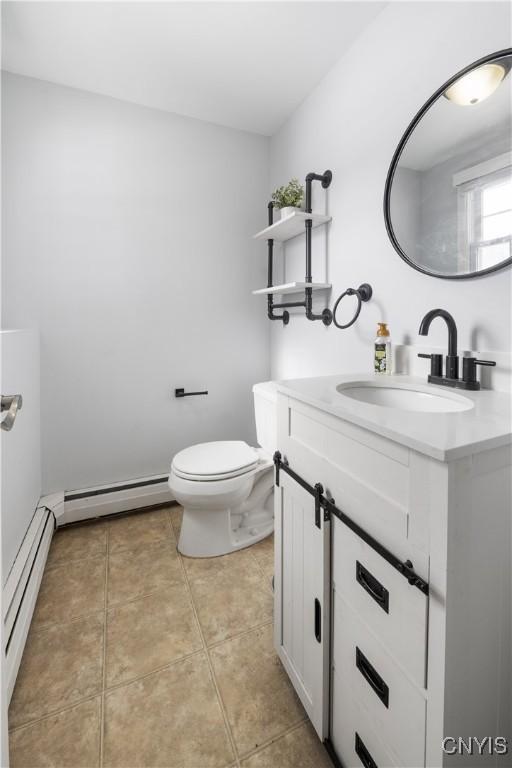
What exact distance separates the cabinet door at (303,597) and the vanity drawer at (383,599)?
63mm

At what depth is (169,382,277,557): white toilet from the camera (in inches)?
66.0

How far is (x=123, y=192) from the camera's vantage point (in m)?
2.06

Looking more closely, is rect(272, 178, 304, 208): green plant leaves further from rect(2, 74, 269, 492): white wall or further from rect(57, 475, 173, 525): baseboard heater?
rect(57, 475, 173, 525): baseboard heater

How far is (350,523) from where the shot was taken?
2.61ft

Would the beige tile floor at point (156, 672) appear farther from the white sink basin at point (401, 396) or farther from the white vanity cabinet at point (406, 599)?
the white sink basin at point (401, 396)

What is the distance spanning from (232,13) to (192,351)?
1.56 m

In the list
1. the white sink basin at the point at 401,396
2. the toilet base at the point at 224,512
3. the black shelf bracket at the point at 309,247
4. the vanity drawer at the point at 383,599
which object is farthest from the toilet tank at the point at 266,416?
the vanity drawer at the point at 383,599

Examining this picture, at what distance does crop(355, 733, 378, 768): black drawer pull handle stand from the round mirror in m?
1.23

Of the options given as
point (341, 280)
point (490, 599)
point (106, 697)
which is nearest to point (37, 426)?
point (106, 697)

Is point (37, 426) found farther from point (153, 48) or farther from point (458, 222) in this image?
point (458, 222)

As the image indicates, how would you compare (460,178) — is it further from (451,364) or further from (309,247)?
(309,247)

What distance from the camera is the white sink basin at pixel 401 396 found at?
1073 millimetres

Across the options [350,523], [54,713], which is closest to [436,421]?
[350,523]

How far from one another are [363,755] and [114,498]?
5.62 ft
